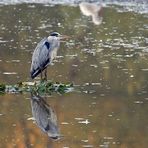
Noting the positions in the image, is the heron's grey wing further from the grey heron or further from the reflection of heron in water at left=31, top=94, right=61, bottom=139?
the reflection of heron in water at left=31, top=94, right=61, bottom=139

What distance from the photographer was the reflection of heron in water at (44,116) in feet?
36.4

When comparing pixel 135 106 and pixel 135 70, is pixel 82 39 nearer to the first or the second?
pixel 135 70

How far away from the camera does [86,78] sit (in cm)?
1512

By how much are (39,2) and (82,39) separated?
34.8 feet

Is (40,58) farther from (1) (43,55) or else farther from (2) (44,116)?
(2) (44,116)

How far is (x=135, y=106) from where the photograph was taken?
12.6 metres

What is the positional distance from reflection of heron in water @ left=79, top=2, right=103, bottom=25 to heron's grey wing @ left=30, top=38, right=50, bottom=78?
10626mm

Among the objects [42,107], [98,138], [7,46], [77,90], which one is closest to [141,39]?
[7,46]

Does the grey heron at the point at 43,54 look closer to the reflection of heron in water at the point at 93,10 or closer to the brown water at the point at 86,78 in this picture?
the brown water at the point at 86,78

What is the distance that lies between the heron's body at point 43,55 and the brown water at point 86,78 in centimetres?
68

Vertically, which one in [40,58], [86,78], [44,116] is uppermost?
[40,58]

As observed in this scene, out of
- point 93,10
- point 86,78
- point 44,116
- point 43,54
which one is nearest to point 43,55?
point 43,54

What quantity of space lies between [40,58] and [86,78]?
4.50 feet

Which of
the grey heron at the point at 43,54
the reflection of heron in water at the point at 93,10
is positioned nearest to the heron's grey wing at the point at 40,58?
the grey heron at the point at 43,54
